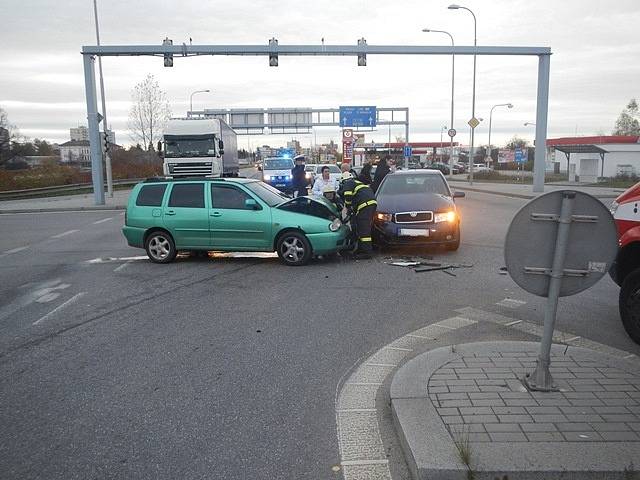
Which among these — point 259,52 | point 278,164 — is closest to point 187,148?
point 259,52

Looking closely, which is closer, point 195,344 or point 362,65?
point 195,344

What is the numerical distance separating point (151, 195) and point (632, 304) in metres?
8.48

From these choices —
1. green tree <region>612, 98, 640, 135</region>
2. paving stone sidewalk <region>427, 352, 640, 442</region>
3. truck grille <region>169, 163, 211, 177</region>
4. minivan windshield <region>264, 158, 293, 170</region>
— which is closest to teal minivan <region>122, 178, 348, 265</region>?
paving stone sidewalk <region>427, 352, 640, 442</region>

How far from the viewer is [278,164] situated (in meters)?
32.2

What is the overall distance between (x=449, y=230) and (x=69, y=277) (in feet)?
22.7

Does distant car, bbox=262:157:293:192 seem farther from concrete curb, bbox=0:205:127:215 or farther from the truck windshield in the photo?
concrete curb, bbox=0:205:127:215

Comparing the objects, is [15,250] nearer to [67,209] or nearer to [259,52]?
[67,209]

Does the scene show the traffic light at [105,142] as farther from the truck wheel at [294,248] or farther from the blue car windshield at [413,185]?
the truck wheel at [294,248]

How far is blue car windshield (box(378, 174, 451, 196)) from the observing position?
40.0ft

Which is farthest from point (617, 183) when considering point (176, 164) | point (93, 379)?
point (93, 379)

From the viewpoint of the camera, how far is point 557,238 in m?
3.98

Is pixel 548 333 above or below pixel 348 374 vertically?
above

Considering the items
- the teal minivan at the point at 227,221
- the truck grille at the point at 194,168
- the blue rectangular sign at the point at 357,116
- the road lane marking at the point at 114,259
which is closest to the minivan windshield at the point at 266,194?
the teal minivan at the point at 227,221

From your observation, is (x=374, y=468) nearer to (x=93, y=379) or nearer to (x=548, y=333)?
A: (x=548, y=333)
